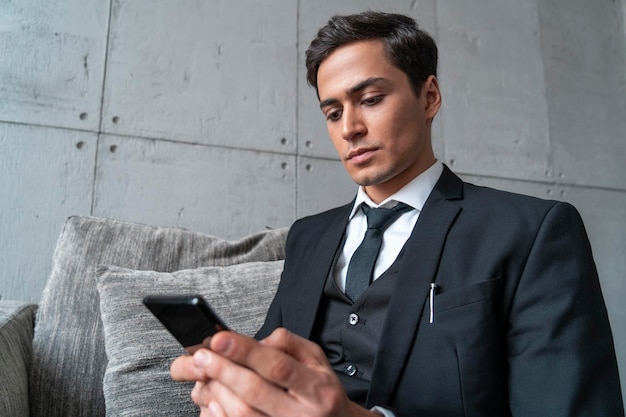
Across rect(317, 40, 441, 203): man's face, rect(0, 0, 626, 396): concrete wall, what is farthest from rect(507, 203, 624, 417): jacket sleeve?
rect(0, 0, 626, 396): concrete wall

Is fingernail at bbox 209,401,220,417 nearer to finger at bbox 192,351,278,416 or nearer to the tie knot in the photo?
finger at bbox 192,351,278,416

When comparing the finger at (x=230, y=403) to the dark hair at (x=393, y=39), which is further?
the dark hair at (x=393, y=39)

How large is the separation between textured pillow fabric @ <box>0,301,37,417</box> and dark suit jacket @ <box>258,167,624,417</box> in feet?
2.52

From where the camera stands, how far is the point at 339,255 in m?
1.23

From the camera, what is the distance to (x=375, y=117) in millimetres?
1132

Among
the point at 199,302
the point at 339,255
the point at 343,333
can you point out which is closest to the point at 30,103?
the point at 339,255

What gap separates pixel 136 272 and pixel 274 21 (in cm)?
135

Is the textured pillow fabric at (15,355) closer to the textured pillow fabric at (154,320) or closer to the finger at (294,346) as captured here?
the textured pillow fabric at (154,320)

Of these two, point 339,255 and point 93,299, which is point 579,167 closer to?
point 339,255


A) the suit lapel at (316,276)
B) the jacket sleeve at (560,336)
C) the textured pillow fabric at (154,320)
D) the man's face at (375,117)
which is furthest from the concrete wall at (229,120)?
the jacket sleeve at (560,336)

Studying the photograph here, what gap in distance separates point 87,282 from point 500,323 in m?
1.08

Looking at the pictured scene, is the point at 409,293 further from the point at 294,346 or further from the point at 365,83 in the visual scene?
the point at 365,83

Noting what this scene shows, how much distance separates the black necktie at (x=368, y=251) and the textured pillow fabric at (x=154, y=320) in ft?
1.16

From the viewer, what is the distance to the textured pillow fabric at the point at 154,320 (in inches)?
43.9
